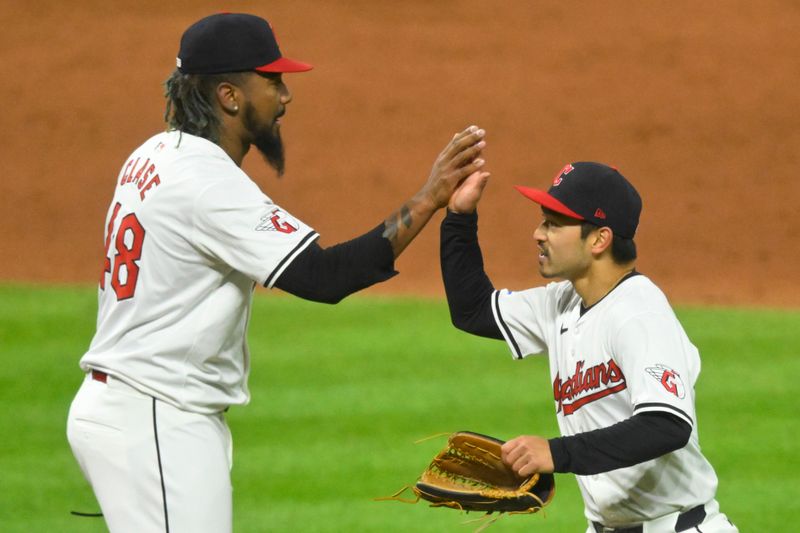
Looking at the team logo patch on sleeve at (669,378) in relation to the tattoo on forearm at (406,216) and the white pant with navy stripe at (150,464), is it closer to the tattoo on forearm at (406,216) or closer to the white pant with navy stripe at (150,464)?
the tattoo on forearm at (406,216)

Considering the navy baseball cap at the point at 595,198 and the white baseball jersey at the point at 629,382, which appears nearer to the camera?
the white baseball jersey at the point at 629,382

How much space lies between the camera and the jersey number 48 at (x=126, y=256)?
3.60 metres

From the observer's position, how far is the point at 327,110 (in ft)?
44.4

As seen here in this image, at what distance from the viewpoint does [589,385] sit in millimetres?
3949

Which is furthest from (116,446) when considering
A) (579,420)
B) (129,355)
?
(579,420)

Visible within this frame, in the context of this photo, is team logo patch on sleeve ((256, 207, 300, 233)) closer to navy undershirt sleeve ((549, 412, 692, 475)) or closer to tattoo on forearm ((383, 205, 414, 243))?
tattoo on forearm ((383, 205, 414, 243))

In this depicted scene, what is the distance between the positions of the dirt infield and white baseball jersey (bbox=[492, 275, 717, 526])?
22.2 ft

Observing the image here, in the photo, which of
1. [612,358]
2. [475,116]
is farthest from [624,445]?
[475,116]

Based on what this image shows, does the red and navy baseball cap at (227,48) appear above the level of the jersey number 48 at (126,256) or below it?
above

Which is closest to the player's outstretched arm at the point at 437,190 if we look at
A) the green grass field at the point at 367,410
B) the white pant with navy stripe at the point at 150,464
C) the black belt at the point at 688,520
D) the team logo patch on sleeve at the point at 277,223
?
the team logo patch on sleeve at the point at 277,223

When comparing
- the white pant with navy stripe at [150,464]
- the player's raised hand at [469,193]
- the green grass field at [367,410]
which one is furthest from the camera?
the green grass field at [367,410]

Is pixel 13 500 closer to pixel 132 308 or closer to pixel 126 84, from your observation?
pixel 132 308

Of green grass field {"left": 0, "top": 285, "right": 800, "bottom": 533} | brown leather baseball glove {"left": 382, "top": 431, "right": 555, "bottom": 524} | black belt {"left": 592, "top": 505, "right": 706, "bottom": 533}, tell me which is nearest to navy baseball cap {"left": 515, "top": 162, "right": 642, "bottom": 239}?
brown leather baseball glove {"left": 382, "top": 431, "right": 555, "bottom": 524}

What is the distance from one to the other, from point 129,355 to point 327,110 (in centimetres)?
1016
